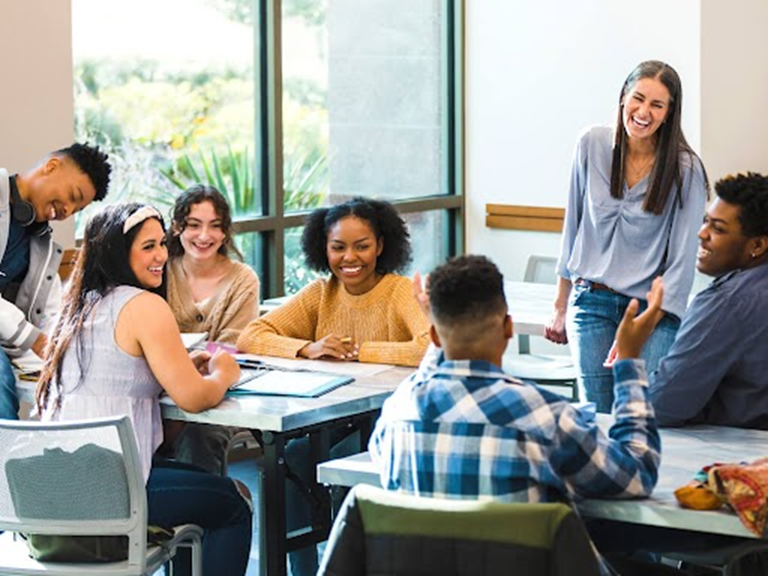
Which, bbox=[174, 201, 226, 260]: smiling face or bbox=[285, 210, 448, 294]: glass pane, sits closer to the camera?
bbox=[174, 201, 226, 260]: smiling face

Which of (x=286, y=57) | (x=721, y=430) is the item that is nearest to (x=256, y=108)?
(x=286, y=57)

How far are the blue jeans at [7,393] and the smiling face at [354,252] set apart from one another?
1.00 metres

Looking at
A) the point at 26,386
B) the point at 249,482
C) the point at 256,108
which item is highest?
the point at 256,108

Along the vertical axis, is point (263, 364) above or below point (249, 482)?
above

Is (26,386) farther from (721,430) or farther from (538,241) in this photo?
(538,241)

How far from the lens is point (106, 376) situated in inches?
144

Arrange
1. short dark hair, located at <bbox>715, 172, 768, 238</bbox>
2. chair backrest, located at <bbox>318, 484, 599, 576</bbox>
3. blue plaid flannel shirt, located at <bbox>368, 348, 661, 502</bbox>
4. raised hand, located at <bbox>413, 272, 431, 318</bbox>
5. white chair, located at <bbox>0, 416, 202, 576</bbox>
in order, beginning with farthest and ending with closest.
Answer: short dark hair, located at <bbox>715, 172, 768, 238</bbox>
white chair, located at <bbox>0, 416, 202, 576</bbox>
raised hand, located at <bbox>413, 272, 431, 318</bbox>
blue plaid flannel shirt, located at <bbox>368, 348, 661, 502</bbox>
chair backrest, located at <bbox>318, 484, 599, 576</bbox>

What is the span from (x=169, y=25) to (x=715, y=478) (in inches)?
155

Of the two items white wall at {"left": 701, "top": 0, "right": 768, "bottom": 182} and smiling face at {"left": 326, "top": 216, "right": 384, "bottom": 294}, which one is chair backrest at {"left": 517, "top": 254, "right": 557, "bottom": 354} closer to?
white wall at {"left": 701, "top": 0, "right": 768, "bottom": 182}

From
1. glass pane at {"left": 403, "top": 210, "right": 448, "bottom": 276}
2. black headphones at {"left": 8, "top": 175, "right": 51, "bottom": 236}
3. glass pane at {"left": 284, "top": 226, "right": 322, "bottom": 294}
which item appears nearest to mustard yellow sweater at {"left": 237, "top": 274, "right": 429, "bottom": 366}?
black headphones at {"left": 8, "top": 175, "right": 51, "bottom": 236}

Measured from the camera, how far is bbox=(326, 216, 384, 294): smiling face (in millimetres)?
4449

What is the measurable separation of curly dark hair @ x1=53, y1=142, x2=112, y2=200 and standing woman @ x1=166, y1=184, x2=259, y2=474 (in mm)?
323

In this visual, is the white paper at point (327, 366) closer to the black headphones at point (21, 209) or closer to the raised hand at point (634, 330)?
the black headphones at point (21, 209)

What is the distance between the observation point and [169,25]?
615cm
